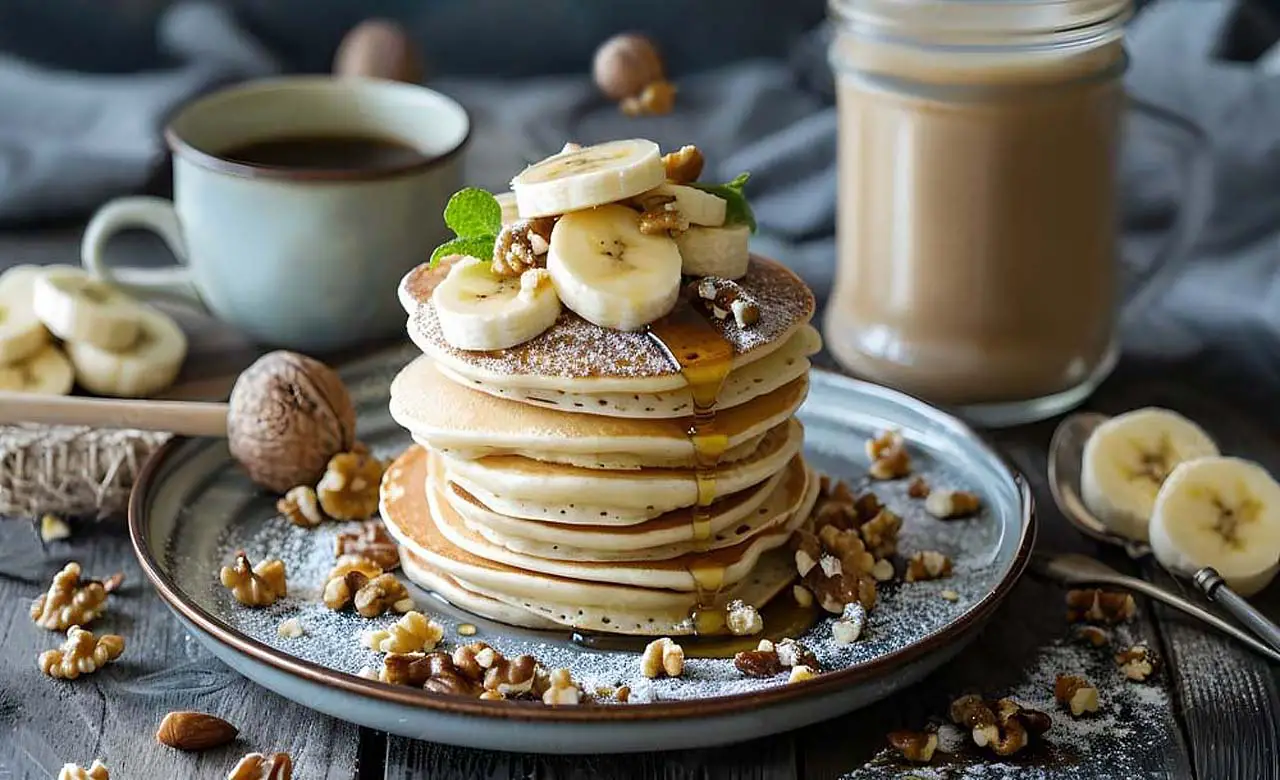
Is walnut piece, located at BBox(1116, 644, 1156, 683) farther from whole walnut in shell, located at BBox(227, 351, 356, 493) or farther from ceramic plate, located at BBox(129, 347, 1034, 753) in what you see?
whole walnut in shell, located at BBox(227, 351, 356, 493)

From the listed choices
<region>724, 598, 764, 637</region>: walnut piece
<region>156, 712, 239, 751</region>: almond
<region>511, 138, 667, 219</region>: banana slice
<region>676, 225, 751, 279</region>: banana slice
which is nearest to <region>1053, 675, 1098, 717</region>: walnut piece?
<region>724, 598, 764, 637</region>: walnut piece

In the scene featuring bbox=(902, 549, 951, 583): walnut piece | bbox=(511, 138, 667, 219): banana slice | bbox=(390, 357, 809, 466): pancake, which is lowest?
bbox=(902, 549, 951, 583): walnut piece

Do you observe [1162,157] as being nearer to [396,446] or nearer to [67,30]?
[396,446]

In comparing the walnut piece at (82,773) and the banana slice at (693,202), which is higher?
the banana slice at (693,202)

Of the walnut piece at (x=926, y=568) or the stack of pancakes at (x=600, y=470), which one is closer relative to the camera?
the stack of pancakes at (x=600, y=470)

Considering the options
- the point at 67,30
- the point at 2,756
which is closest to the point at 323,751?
the point at 2,756

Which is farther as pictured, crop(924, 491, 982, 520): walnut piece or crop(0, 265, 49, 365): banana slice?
crop(0, 265, 49, 365): banana slice

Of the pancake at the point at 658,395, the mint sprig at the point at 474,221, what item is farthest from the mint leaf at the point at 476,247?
the pancake at the point at 658,395

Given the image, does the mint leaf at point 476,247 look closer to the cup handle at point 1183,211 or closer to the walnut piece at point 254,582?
the walnut piece at point 254,582
